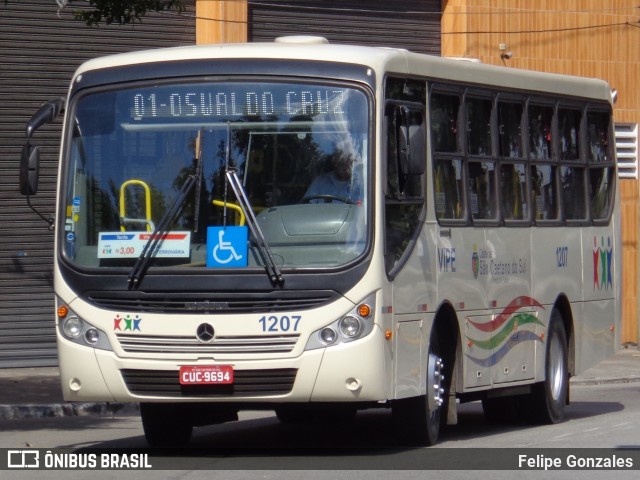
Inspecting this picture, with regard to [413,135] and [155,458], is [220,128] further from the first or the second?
[155,458]

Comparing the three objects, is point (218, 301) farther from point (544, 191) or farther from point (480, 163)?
point (544, 191)

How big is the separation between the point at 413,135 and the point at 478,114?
198cm

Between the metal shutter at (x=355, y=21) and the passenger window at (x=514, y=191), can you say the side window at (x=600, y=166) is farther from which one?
the metal shutter at (x=355, y=21)

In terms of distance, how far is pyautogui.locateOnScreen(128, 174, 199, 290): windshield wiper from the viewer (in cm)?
1022

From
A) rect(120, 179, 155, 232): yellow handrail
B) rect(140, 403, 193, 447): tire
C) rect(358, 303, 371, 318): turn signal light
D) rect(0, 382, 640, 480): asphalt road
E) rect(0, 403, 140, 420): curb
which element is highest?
rect(120, 179, 155, 232): yellow handrail

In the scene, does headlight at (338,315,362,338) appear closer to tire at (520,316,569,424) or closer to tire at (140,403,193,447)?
tire at (140,403,193,447)

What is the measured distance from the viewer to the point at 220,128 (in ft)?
34.0

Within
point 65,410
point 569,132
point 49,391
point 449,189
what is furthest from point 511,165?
point 49,391

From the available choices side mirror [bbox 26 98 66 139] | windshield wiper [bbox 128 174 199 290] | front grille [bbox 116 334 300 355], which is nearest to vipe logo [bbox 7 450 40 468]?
front grille [bbox 116 334 300 355]

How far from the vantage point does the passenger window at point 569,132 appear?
Answer: 45.8 feet

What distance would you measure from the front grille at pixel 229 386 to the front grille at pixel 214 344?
145 millimetres

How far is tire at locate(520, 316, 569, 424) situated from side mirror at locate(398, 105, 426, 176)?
11.7ft

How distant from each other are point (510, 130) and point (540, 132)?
700 mm

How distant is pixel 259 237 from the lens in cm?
1006
